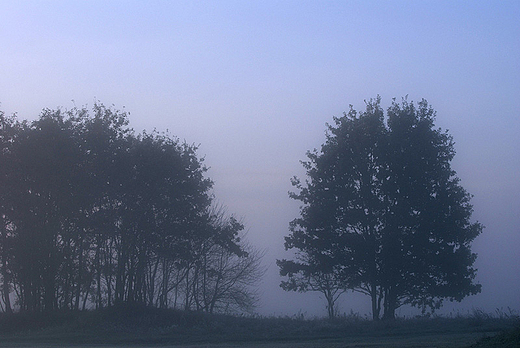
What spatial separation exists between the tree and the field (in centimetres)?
614

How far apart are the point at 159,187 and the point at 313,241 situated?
9446 millimetres

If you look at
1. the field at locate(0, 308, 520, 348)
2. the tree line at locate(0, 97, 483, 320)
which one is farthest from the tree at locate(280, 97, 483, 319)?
the field at locate(0, 308, 520, 348)

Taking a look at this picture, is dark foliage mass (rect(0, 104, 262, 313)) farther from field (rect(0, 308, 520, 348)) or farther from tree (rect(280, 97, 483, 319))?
tree (rect(280, 97, 483, 319))

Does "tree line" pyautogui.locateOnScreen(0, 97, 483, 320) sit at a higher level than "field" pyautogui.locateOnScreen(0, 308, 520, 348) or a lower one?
higher

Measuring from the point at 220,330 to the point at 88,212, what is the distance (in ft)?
37.4

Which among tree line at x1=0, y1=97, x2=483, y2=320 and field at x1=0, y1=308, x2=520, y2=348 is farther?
tree line at x1=0, y1=97, x2=483, y2=320

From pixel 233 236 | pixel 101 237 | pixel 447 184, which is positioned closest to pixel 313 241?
pixel 233 236

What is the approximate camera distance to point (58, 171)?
33.2 m

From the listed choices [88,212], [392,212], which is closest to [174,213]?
[88,212]

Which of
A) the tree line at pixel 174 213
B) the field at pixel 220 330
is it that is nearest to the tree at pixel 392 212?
the tree line at pixel 174 213

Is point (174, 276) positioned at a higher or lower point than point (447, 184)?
lower

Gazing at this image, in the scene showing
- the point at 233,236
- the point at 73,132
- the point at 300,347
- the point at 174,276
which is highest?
the point at 73,132

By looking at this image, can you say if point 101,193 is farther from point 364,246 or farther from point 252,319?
point 364,246

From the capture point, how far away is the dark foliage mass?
33219mm
